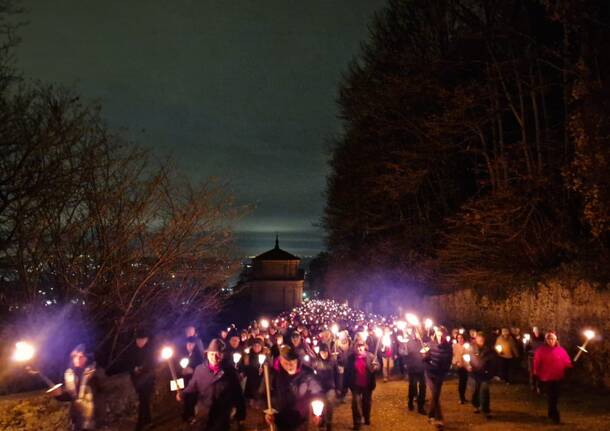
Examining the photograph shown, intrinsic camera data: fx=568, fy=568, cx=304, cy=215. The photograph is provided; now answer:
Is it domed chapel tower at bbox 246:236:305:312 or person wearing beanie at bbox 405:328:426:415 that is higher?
domed chapel tower at bbox 246:236:305:312

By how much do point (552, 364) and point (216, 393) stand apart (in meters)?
6.19

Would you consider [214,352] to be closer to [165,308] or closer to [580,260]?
[165,308]

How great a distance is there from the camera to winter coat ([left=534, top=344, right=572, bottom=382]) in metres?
10.4

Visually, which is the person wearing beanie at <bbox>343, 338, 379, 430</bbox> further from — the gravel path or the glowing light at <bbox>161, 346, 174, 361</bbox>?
the glowing light at <bbox>161, 346, 174, 361</bbox>

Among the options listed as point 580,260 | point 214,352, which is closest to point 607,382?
point 580,260

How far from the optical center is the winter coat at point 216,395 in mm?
8523

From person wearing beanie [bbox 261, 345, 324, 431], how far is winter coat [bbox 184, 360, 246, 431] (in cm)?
145

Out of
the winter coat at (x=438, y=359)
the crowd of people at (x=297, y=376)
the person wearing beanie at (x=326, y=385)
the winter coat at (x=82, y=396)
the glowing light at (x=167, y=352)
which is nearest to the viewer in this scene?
the crowd of people at (x=297, y=376)

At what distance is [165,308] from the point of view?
1573cm

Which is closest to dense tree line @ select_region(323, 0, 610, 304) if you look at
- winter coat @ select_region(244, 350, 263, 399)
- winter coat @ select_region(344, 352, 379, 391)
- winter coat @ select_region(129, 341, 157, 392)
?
winter coat @ select_region(344, 352, 379, 391)

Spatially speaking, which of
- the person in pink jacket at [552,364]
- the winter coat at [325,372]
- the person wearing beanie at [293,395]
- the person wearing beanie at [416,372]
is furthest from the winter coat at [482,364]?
the person wearing beanie at [293,395]

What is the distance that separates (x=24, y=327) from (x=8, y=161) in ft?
12.0

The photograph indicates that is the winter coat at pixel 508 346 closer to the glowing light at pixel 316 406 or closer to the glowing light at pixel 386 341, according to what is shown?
the glowing light at pixel 386 341

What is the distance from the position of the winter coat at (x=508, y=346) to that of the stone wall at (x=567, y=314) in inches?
95.4
